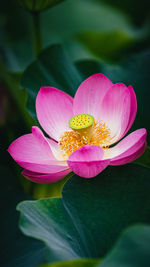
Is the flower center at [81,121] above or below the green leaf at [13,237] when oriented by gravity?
above

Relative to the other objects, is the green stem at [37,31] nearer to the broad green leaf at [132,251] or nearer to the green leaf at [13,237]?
the green leaf at [13,237]

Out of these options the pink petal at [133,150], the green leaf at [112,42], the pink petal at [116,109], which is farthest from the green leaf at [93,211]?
the green leaf at [112,42]

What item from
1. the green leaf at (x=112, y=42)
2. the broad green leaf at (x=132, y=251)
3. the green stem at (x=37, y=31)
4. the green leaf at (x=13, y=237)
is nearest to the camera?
the broad green leaf at (x=132, y=251)

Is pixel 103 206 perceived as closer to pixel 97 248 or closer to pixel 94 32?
pixel 97 248

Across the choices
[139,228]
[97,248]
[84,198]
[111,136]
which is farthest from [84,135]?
[139,228]

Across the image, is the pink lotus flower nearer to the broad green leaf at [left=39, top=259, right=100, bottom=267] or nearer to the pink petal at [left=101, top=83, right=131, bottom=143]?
the pink petal at [left=101, top=83, right=131, bottom=143]

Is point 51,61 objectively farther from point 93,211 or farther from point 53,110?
point 93,211

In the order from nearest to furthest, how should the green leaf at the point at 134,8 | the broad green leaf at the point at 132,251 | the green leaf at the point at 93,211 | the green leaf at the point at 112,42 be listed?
the broad green leaf at the point at 132,251
the green leaf at the point at 93,211
the green leaf at the point at 112,42
the green leaf at the point at 134,8
